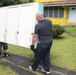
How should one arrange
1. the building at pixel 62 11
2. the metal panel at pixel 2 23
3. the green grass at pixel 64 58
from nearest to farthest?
1. the green grass at pixel 64 58
2. the metal panel at pixel 2 23
3. the building at pixel 62 11

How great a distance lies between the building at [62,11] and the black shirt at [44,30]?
67.4 feet

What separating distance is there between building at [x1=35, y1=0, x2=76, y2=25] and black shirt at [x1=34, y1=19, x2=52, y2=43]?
20.6 m

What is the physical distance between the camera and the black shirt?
687 centimetres

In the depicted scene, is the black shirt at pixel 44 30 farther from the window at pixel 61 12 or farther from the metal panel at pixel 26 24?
the window at pixel 61 12

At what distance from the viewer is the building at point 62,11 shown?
89.9 feet

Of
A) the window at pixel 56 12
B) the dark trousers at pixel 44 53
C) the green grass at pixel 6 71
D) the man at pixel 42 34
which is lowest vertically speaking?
the window at pixel 56 12

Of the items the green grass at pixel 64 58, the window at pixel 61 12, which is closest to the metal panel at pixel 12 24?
the green grass at pixel 64 58

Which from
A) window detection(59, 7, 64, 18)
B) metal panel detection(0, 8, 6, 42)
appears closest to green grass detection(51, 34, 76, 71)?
metal panel detection(0, 8, 6, 42)

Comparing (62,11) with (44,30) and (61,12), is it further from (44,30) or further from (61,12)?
(44,30)

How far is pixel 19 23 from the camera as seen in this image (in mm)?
8258

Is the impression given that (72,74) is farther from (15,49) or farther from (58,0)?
(58,0)

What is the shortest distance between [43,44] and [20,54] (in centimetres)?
326

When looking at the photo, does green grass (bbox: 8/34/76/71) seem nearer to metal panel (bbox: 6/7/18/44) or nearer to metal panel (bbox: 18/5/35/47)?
metal panel (bbox: 6/7/18/44)

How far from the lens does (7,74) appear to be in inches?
280
